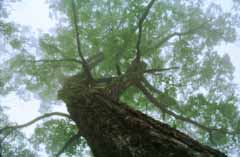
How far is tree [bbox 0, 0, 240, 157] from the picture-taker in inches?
186

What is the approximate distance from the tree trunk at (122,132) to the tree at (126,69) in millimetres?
19

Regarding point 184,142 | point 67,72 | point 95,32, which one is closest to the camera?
point 184,142

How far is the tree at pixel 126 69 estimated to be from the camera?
4.73 meters

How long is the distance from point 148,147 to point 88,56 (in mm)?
4256

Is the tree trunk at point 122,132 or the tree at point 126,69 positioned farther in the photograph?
the tree at point 126,69

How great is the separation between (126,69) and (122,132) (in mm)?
2876

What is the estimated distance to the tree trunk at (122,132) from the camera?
8.55 ft

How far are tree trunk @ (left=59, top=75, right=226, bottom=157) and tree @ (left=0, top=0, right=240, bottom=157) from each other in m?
0.02

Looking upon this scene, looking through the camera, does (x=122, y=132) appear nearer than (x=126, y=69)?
Yes

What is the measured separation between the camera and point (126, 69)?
5.99m

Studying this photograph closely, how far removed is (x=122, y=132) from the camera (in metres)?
3.21

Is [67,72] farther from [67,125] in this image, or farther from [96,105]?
[96,105]

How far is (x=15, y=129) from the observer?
19.5ft

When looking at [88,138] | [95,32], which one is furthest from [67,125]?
[88,138]
